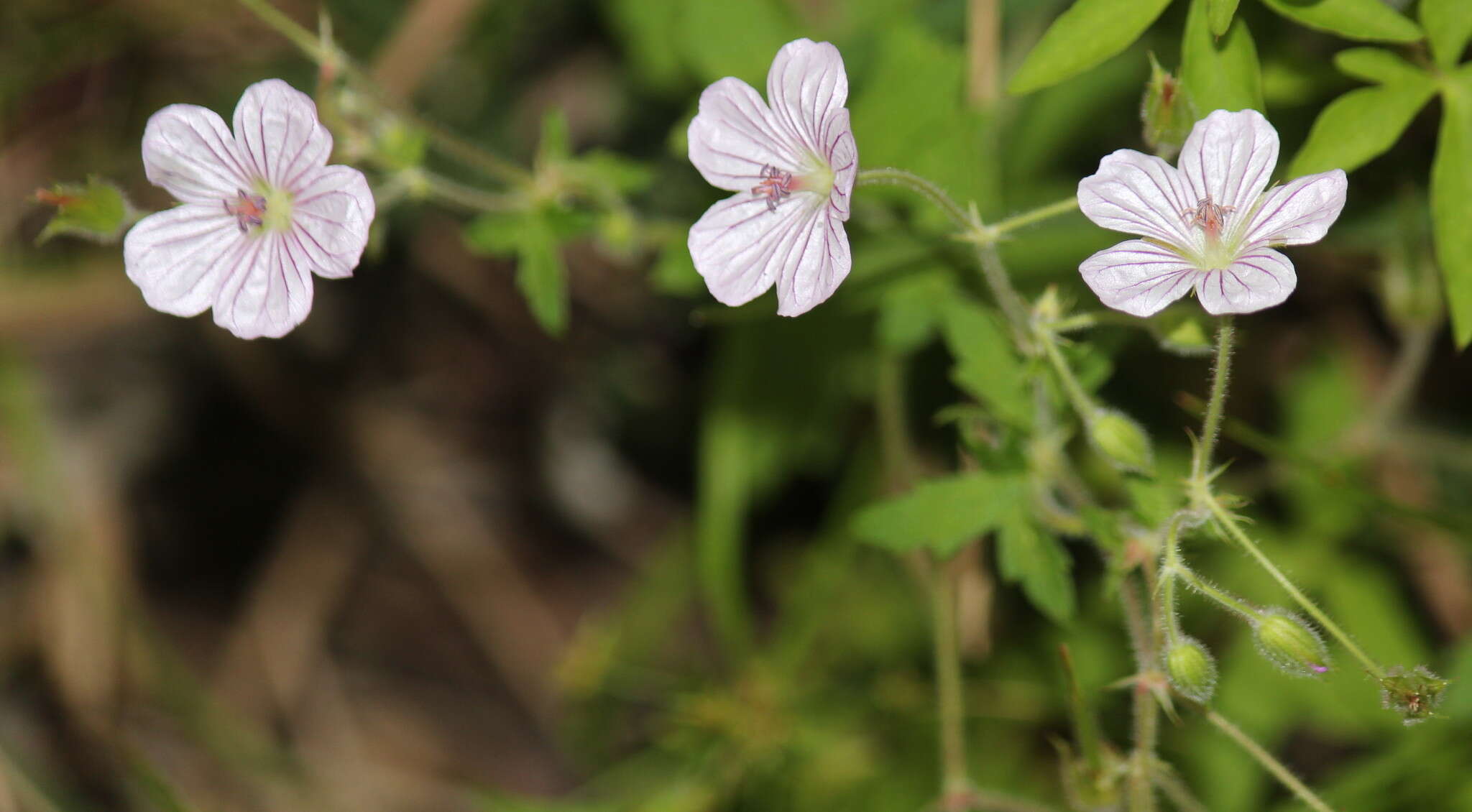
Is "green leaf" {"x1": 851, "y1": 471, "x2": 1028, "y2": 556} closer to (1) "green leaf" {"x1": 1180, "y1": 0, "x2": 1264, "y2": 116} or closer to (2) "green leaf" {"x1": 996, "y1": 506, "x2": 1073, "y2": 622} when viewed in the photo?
(2) "green leaf" {"x1": 996, "y1": 506, "x2": 1073, "y2": 622}

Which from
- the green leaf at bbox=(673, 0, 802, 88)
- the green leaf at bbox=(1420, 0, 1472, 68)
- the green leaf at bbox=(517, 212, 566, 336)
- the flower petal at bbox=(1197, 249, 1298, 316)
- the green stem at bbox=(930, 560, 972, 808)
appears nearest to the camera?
the flower petal at bbox=(1197, 249, 1298, 316)

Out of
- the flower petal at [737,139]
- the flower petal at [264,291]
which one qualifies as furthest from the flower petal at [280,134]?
the flower petal at [737,139]

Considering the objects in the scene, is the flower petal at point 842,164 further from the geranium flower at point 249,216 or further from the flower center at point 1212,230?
the geranium flower at point 249,216

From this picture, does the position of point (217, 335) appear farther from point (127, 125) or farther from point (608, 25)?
point (608, 25)

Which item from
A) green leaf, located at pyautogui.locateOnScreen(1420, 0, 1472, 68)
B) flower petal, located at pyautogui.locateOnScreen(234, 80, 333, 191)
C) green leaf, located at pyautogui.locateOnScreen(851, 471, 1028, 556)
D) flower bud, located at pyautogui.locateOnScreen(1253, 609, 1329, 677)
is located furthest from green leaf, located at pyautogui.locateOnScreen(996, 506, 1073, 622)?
flower petal, located at pyautogui.locateOnScreen(234, 80, 333, 191)

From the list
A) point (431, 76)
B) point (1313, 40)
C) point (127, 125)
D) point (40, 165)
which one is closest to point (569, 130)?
point (431, 76)

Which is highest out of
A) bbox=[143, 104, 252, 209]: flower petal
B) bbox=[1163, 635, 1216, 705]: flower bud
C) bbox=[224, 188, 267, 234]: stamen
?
bbox=[143, 104, 252, 209]: flower petal
